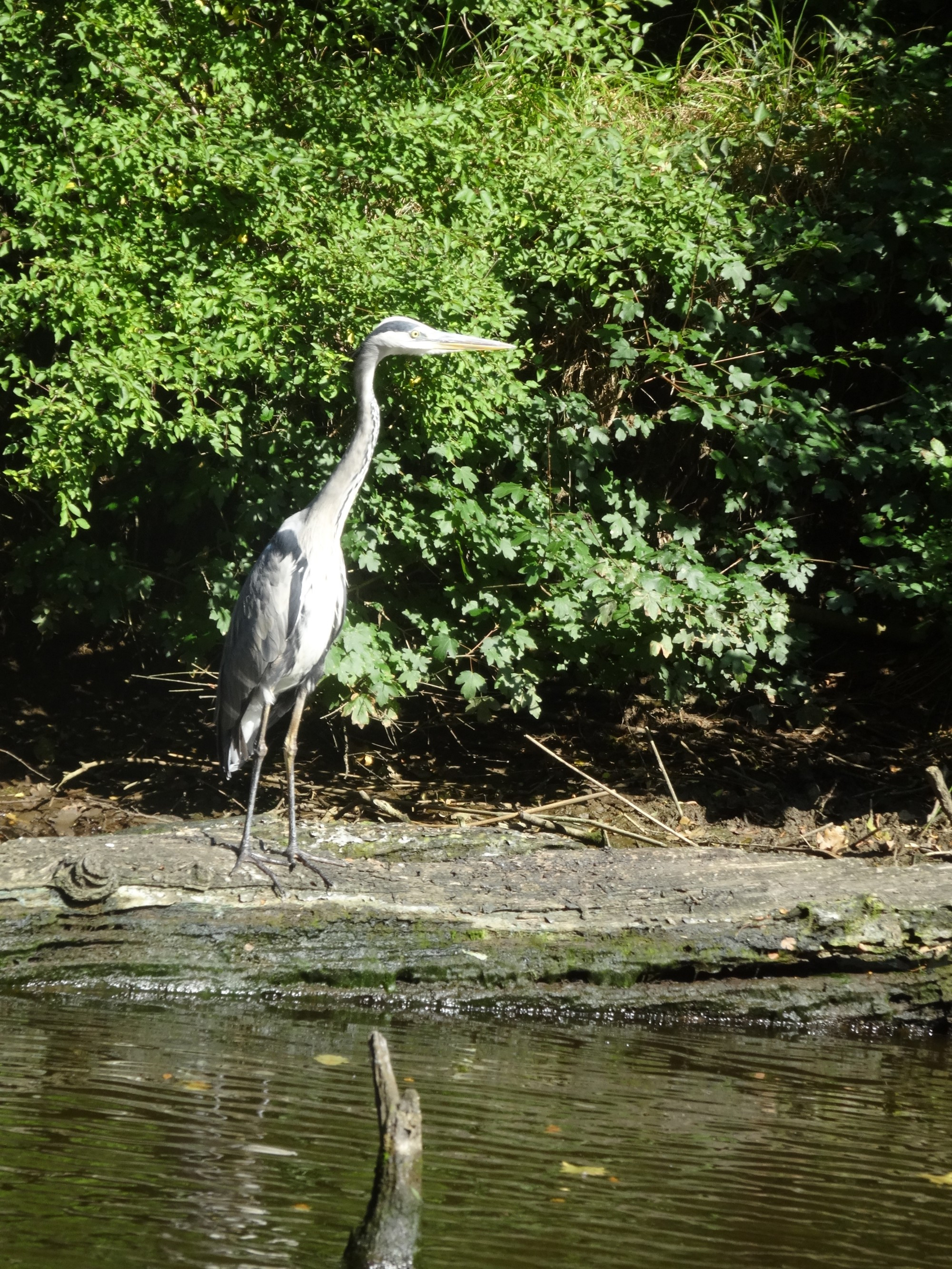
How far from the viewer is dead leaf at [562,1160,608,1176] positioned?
315 cm

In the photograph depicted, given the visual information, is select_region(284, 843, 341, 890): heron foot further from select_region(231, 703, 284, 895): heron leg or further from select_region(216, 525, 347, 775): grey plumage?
select_region(216, 525, 347, 775): grey plumage

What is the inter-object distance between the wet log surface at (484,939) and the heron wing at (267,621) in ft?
3.77

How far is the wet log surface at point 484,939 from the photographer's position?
15.1 ft

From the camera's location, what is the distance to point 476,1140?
3357mm

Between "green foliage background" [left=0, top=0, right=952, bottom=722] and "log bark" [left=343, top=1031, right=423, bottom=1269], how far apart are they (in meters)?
3.51

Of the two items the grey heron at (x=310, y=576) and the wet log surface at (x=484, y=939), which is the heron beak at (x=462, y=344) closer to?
the grey heron at (x=310, y=576)

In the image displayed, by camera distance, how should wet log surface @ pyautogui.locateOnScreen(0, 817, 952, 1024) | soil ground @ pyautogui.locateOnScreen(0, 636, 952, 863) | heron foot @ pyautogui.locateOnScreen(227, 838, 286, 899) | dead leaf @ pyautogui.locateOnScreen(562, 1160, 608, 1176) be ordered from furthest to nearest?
soil ground @ pyautogui.locateOnScreen(0, 636, 952, 863) < heron foot @ pyautogui.locateOnScreen(227, 838, 286, 899) < wet log surface @ pyautogui.locateOnScreen(0, 817, 952, 1024) < dead leaf @ pyautogui.locateOnScreen(562, 1160, 608, 1176)

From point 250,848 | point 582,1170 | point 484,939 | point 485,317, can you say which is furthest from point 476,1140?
point 485,317

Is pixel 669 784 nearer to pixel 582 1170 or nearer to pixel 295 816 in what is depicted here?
pixel 295 816

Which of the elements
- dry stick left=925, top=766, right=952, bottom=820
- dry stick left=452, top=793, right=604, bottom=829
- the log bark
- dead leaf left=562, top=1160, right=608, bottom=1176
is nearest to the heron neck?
dry stick left=452, top=793, right=604, bottom=829

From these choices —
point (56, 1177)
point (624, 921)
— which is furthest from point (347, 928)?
point (56, 1177)

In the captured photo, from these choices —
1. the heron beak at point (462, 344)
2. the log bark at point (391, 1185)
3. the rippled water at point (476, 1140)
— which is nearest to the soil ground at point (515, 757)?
the rippled water at point (476, 1140)

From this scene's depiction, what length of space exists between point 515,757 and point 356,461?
288cm

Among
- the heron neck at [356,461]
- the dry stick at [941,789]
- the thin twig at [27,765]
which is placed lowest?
the thin twig at [27,765]
